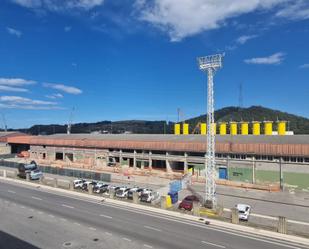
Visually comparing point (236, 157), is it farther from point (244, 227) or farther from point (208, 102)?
point (244, 227)

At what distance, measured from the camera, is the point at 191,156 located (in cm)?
7662

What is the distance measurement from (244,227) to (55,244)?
19068 mm

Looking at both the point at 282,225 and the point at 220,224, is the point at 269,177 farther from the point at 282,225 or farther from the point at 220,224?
the point at 282,225

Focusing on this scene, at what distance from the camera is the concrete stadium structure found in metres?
62.2

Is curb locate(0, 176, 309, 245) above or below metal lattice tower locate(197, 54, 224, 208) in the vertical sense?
below

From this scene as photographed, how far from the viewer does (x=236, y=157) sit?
6881 centimetres

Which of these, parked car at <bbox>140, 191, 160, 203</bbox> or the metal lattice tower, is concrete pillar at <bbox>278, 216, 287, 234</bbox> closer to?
the metal lattice tower

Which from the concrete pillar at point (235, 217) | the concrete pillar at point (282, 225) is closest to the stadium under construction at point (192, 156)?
the concrete pillar at point (235, 217)

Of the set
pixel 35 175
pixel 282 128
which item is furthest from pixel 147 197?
pixel 282 128

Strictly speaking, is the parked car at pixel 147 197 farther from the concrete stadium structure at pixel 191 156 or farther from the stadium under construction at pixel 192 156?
the concrete stadium structure at pixel 191 156

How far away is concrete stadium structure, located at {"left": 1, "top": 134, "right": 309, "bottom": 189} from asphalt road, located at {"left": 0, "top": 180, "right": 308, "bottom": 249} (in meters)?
31.5

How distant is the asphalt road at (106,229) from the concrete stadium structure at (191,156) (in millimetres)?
31512

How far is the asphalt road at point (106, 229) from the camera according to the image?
30047 mm

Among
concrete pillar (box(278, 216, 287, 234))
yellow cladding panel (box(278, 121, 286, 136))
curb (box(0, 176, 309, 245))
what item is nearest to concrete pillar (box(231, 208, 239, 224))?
curb (box(0, 176, 309, 245))
